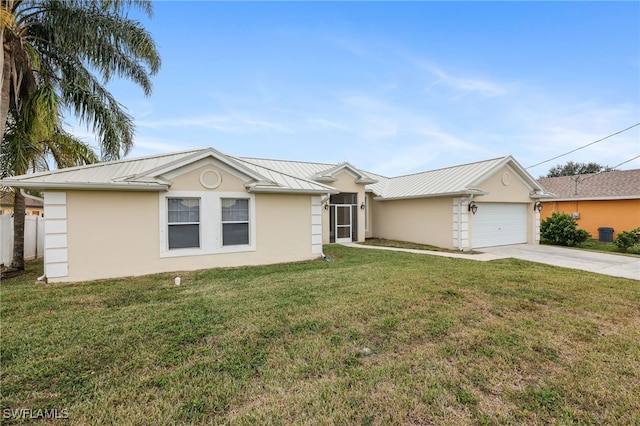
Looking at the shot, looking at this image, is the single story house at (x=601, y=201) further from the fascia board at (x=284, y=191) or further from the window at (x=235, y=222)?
the window at (x=235, y=222)

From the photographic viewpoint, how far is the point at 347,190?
15.9 meters

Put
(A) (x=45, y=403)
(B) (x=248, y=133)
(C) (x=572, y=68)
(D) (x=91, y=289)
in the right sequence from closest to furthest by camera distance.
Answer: (A) (x=45, y=403)
(D) (x=91, y=289)
(C) (x=572, y=68)
(B) (x=248, y=133)

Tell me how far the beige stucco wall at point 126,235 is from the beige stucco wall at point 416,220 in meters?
9.15

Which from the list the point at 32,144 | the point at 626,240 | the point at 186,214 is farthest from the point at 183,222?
the point at 626,240

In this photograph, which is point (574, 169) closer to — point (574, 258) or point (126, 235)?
point (574, 258)

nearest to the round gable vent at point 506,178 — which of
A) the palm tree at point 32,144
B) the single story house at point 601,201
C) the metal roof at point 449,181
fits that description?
the metal roof at point 449,181

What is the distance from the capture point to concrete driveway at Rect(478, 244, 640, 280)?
29.9 feet

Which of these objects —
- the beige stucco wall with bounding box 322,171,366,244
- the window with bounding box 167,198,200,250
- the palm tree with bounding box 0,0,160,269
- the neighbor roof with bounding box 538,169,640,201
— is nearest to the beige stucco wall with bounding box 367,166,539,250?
the beige stucco wall with bounding box 322,171,366,244

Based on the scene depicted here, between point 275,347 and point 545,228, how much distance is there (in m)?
18.7

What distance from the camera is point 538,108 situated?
17.5 meters

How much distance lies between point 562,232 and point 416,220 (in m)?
7.93

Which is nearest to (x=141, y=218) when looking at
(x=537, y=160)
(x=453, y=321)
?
(x=453, y=321)

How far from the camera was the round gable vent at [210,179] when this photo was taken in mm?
8922

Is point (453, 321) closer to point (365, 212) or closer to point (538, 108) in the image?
point (365, 212)
